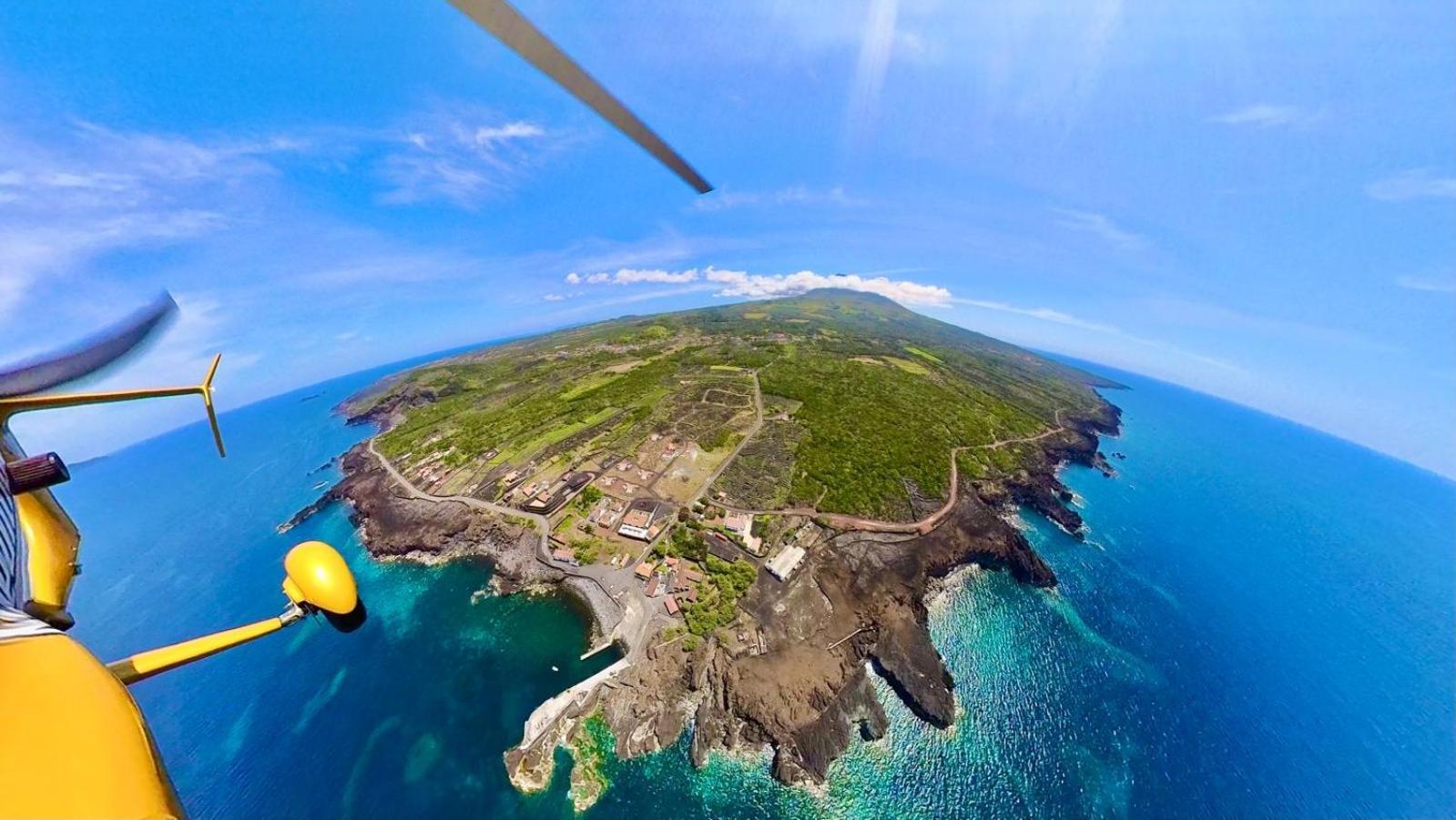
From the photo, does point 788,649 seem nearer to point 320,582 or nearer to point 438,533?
point 320,582

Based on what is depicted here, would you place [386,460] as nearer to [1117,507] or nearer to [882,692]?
[882,692]

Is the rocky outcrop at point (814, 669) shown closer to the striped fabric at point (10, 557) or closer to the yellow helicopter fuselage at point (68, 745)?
the striped fabric at point (10, 557)

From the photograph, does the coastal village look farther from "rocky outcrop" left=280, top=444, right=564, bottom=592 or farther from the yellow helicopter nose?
the yellow helicopter nose

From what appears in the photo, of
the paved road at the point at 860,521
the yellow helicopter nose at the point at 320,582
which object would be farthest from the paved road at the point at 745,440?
the yellow helicopter nose at the point at 320,582

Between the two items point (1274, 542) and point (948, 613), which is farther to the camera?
point (1274, 542)

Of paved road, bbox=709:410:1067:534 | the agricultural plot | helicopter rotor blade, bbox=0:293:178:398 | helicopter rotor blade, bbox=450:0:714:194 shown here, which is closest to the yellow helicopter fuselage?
helicopter rotor blade, bbox=450:0:714:194

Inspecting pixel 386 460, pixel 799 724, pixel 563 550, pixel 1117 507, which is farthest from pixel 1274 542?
pixel 386 460
